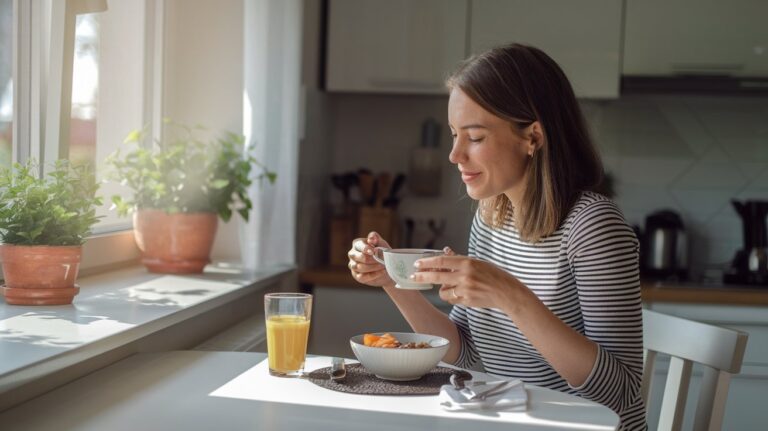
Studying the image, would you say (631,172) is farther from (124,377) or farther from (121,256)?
(124,377)

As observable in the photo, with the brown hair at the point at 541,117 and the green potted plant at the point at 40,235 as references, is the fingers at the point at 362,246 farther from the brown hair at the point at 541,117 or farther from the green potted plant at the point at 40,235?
the green potted plant at the point at 40,235

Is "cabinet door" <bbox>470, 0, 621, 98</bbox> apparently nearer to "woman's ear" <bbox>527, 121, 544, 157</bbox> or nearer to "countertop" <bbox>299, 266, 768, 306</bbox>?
"countertop" <bbox>299, 266, 768, 306</bbox>

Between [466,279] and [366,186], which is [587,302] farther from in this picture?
[366,186]

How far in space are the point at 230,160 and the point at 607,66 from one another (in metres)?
1.42

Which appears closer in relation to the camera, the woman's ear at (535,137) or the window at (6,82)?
the woman's ear at (535,137)

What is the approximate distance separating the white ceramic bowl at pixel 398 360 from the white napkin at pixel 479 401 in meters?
0.08

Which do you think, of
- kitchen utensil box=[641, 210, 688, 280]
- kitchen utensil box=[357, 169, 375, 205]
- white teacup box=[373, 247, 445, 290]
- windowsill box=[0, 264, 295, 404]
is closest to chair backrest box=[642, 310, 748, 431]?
white teacup box=[373, 247, 445, 290]

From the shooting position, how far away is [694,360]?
1537 millimetres

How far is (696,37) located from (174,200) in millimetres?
1874

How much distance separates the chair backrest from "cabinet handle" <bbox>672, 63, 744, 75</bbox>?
168cm

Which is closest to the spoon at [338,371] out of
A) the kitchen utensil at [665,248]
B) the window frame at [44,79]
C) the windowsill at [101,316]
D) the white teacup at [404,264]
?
the white teacup at [404,264]

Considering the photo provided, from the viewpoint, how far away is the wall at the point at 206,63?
2697 millimetres

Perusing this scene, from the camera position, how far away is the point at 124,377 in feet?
4.77

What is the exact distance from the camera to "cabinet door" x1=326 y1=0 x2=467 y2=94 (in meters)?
3.24
